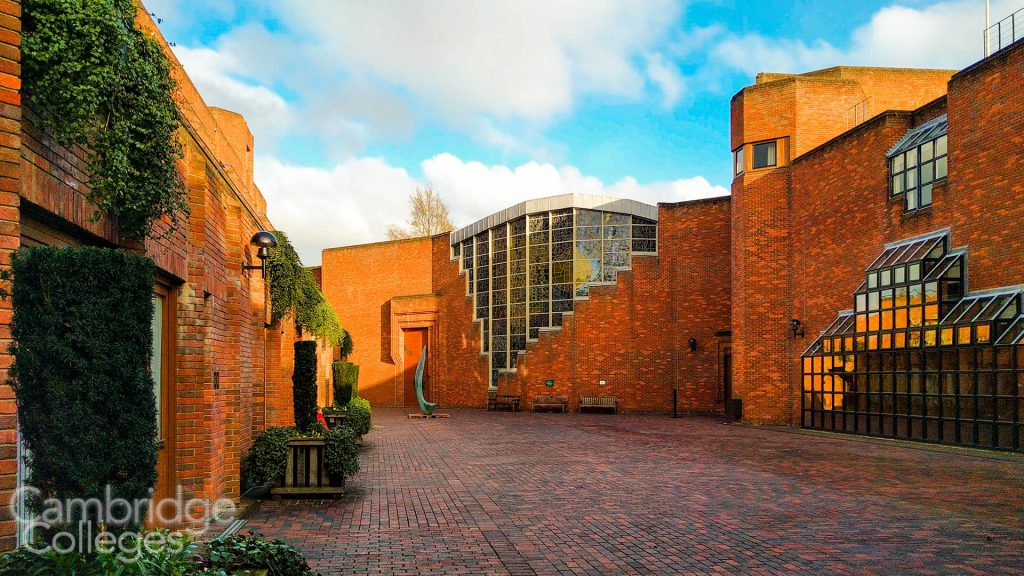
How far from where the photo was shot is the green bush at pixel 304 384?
12.6 m

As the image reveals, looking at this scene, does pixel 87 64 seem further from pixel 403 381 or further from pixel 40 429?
pixel 403 381

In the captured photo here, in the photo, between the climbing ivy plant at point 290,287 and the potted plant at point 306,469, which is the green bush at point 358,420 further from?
the potted plant at point 306,469

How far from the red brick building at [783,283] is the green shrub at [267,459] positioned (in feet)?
41.0

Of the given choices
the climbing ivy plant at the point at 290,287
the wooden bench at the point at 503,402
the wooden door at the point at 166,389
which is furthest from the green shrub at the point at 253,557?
the wooden bench at the point at 503,402

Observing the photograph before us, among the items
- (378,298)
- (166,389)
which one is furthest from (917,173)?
(378,298)

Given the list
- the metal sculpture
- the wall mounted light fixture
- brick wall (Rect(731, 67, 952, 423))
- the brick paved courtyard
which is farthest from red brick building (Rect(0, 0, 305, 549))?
the wall mounted light fixture

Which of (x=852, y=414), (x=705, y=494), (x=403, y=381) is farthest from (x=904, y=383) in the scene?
(x=403, y=381)

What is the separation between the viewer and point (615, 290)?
2792cm

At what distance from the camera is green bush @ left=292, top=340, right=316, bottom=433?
12.6 metres

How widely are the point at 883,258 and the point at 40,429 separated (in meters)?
18.7

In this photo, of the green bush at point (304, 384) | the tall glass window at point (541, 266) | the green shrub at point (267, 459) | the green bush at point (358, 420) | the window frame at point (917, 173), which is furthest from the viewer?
the tall glass window at point (541, 266)

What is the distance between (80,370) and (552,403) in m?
25.6

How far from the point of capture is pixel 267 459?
9.23 metres

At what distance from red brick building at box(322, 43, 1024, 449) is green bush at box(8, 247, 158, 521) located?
14507 mm
